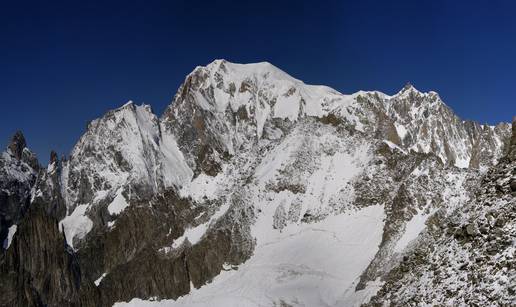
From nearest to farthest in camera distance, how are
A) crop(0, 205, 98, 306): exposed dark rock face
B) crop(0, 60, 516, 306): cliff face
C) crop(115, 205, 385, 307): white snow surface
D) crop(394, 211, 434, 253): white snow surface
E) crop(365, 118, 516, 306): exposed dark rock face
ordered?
crop(365, 118, 516, 306): exposed dark rock face → crop(394, 211, 434, 253): white snow surface → crop(0, 60, 516, 306): cliff face → crop(115, 205, 385, 307): white snow surface → crop(0, 205, 98, 306): exposed dark rock face

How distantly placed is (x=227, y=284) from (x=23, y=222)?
3340 inches

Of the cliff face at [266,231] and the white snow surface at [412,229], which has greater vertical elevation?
the cliff face at [266,231]

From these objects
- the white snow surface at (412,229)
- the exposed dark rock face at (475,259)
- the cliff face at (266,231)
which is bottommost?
the exposed dark rock face at (475,259)

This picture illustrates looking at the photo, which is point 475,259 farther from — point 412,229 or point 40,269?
point 40,269

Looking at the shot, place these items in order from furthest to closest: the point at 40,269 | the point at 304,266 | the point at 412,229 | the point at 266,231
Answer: the point at 40,269, the point at 266,231, the point at 304,266, the point at 412,229

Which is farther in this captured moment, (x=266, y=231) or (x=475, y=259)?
(x=266, y=231)

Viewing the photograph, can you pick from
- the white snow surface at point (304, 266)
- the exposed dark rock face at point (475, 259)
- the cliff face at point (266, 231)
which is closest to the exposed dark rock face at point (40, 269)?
the cliff face at point (266, 231)

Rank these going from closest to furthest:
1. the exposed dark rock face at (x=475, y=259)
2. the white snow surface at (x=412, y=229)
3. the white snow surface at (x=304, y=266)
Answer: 1. the exposed dark rock face at (x=475, y=259)
2. the white snow surface at (x=412, y=229)
3. the white snow surface at (x=304, y=266)

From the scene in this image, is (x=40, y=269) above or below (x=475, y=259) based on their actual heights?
above

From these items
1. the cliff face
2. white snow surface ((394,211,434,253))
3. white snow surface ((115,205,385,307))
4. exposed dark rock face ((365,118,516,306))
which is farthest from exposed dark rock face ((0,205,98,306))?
exposed dark rock face ((365,118,516,306))

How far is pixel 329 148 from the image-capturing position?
157m

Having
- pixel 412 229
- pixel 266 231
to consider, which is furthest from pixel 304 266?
pixel 412 229

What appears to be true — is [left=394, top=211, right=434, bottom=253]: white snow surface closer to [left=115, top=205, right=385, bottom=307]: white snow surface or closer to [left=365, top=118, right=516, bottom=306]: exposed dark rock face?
[left=115, top=205, right=385, bottom=307]: white snow surface

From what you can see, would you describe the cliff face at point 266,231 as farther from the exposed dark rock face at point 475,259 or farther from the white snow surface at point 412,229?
the exposed dark rock face at point 475,259
